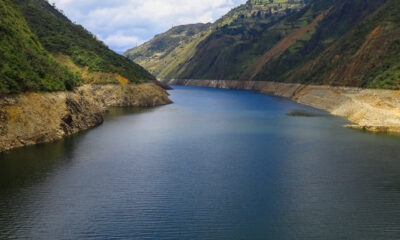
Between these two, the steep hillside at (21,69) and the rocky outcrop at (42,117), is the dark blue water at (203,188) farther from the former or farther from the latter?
the steep hillside at (21,69)

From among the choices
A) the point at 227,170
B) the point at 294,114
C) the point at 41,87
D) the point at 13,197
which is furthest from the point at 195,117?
the point at 13,197

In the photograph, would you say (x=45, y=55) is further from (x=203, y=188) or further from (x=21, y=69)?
(x=203, y=188)

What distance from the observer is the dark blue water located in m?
25.5

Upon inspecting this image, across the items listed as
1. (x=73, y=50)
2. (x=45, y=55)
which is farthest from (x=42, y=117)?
(x=73, y=50)

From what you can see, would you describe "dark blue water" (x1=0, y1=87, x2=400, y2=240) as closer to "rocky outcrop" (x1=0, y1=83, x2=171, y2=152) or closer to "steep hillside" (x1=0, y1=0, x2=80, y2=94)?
"rocky outcrop" (x1=0, y1=83, x2=171, y2=152)

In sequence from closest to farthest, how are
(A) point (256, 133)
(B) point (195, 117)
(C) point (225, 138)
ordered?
1. (C) point (225, 138)
2. (A) point (256, 133)
3. (B) point (195, 117)

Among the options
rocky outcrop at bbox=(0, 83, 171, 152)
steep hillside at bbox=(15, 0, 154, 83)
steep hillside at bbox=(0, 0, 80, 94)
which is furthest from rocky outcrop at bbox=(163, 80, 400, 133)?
steep hillside at bbox=(15, 0, 154, 83)

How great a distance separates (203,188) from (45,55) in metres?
57.2

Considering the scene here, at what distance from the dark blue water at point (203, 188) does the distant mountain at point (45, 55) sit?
1049 centimetres

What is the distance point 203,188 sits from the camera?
34094 millimetres

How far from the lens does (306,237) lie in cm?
2438

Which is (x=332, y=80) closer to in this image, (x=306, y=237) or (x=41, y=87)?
(x=41, y=87)

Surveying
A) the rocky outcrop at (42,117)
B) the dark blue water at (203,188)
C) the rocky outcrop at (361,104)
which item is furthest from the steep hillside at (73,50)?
the rocky outcrop at (361,104)

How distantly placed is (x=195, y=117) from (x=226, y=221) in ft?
215
